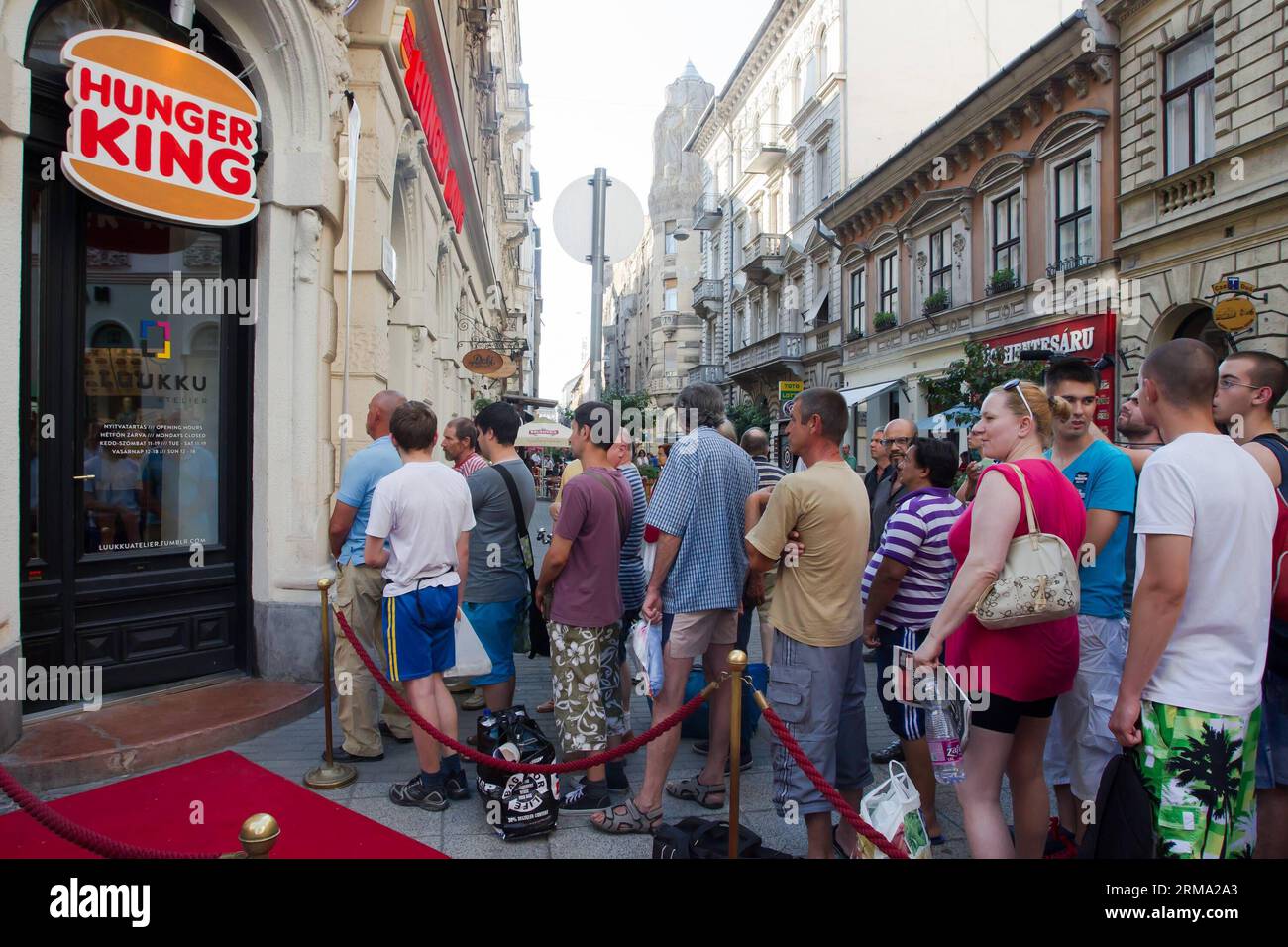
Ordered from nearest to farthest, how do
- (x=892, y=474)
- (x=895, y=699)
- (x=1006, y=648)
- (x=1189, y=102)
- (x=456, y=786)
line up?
(x=1006, y=648) < (x=895, y=699) < (x=456, y=786) < (x=892, y=474) < (x=1189, y=102)

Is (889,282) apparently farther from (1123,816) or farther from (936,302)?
(1123,816)

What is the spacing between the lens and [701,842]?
3207 mm

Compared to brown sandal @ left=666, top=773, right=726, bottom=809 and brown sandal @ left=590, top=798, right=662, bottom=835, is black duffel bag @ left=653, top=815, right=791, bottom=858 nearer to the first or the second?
brown sandal @ left=590, top=798, right=662, bottom=835

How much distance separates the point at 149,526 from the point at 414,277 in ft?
22.3

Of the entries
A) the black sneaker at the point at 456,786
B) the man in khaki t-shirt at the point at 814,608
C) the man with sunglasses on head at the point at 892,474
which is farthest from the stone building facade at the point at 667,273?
the man in khaki t-shirt at the point at 814,608

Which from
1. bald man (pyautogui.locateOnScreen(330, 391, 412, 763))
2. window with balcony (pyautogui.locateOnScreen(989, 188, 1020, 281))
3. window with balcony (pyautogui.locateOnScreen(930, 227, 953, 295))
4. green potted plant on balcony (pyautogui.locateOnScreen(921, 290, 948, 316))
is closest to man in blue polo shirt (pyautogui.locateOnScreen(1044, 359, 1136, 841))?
bald man (pyautogui.locateOnScreen(330, 391, 412, 763))

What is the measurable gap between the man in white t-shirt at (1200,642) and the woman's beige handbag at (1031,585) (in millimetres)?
240

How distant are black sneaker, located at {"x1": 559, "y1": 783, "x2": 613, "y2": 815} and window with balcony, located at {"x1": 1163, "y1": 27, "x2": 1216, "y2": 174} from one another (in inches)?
605

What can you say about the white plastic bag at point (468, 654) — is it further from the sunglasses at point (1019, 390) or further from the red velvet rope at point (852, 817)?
the sunglasses at point (1019, 390)

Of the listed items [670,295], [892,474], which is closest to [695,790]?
[892,474]

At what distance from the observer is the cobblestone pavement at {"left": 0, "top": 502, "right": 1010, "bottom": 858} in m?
3.78

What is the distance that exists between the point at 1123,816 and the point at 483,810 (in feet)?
9.54

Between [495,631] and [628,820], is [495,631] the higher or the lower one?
the higher one

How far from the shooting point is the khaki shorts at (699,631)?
13.3 ft
